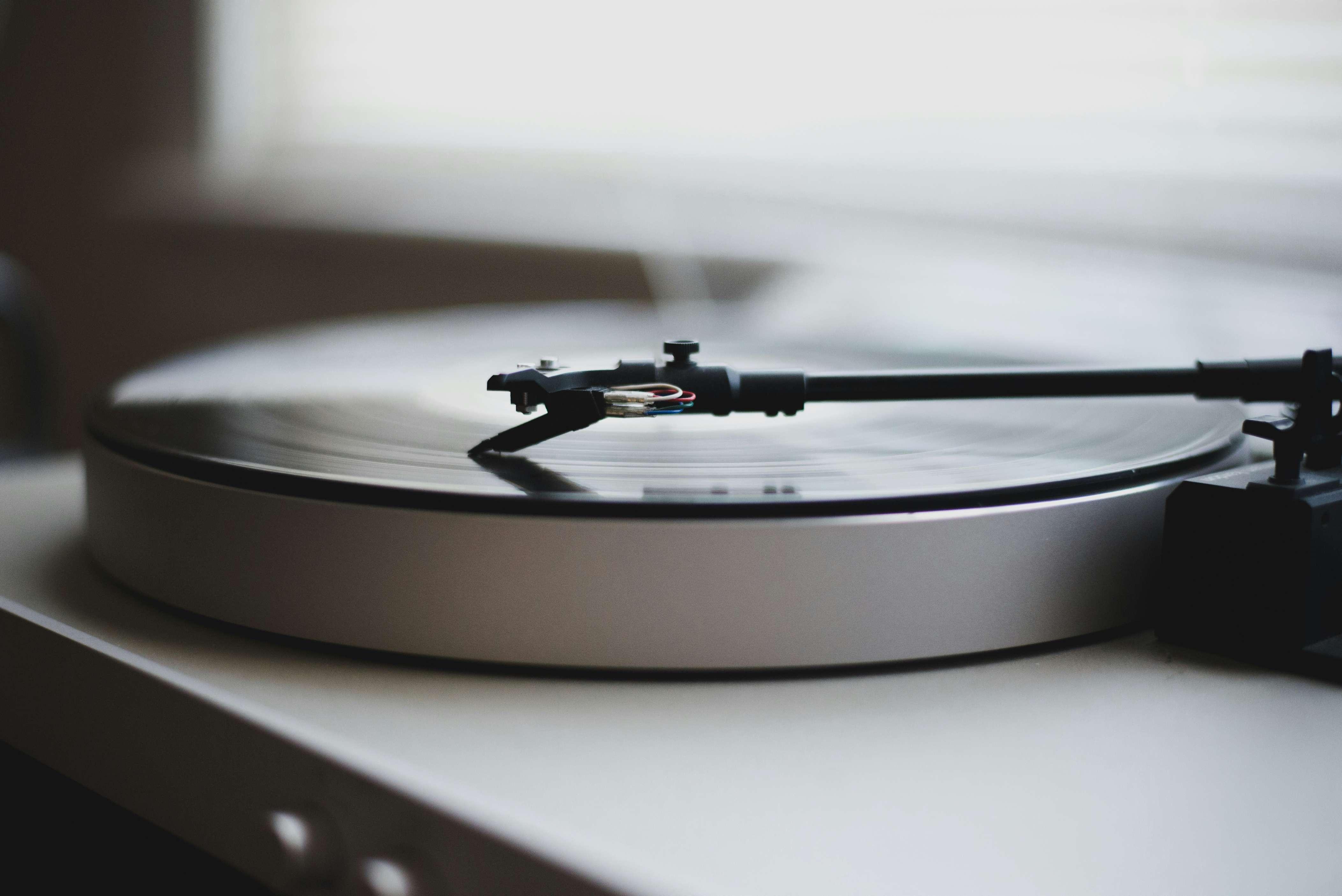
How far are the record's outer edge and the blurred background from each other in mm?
369

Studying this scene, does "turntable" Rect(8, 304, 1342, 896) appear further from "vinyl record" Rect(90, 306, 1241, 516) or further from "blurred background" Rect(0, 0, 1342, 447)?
"blurred background" Rect(0, 0, 1342, 447)

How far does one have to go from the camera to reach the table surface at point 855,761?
13.0 inches

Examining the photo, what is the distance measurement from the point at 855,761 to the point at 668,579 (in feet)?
0.29

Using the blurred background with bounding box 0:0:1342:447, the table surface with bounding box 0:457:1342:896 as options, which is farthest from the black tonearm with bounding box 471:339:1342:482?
the blurred background with bounding box 0:0:1342:447

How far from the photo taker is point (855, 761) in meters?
0.39

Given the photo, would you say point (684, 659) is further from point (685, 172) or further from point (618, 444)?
point (685, 172)

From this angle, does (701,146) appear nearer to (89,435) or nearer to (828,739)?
(89,435)

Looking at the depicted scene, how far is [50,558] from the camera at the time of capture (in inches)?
23.3

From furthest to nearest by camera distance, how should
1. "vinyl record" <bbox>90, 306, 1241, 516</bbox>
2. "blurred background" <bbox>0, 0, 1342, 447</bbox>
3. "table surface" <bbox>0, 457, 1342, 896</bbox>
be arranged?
"blurred background" <bbox>0, 0, 1342, 447</bbox> → "vinyl record" <bbox>90, 306, 1241, 516</bbox> → "table surface" <bbox>0, 457, 1342, 896</bbox>

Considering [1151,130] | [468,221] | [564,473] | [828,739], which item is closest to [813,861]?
[828,739]

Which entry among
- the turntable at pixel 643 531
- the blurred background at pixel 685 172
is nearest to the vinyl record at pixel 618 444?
the turntable at pixel 643 531

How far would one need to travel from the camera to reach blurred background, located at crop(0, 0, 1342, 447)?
0.94 meters

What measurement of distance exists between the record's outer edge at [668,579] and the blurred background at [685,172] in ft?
1.21

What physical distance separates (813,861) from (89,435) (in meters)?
0.42
